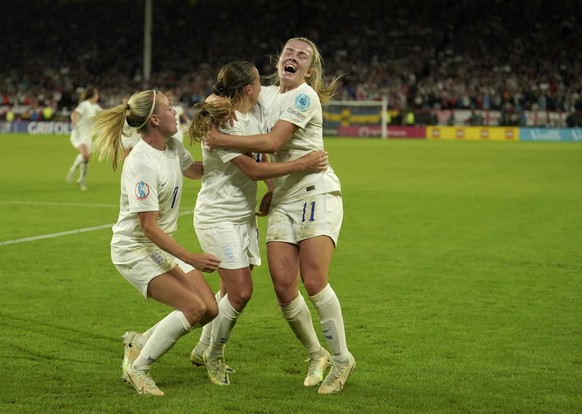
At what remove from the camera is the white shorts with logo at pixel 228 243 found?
229 inches

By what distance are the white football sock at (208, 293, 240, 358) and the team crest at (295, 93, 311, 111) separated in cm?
124

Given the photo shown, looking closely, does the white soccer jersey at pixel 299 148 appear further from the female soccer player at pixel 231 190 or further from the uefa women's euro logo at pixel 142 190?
the uefa women's euro logo at pixel 142 190

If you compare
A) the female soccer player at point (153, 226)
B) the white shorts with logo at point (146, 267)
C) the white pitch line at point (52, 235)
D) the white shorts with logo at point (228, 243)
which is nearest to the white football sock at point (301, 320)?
the white shorts with logo at point (228, 243)

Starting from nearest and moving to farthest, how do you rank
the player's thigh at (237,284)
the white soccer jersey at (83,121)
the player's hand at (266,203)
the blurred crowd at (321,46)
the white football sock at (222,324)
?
the player's thigh at (237,284) → the white football sock at (222,324) → the player's hand at (266,203) → the white soccer jersey at (83,121) → the blurred crowd at (321,46)

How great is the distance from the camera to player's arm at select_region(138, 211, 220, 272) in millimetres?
5387

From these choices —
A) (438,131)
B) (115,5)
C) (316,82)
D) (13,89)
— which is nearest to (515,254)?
(316,82)

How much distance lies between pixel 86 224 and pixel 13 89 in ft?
142

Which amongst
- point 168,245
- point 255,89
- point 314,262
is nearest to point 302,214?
point 314,262

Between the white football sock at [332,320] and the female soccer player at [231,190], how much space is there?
0.44 meters

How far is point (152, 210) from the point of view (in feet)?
17.9

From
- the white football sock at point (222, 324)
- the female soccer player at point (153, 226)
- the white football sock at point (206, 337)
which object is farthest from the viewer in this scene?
the white football sock at point (206, 337)

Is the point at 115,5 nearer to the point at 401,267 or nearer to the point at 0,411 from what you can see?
the point at 401,267

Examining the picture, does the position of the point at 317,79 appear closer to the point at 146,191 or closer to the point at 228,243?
the point at 228,243

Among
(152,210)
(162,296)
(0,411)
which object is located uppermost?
(152,210)
